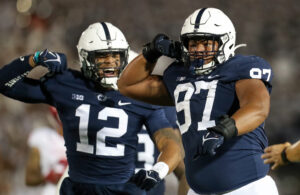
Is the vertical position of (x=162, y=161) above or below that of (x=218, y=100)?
below

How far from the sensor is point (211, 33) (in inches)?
121

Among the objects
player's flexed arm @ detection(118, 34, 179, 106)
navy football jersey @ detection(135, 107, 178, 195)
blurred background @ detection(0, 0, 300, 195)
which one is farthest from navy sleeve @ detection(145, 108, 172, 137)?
blurred background @ detection(0, 0, 300, 195)

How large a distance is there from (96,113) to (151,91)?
432 mm

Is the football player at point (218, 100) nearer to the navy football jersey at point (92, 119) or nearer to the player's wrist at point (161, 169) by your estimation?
the player's wrist at point (161, 169)

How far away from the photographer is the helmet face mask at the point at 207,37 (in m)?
3.05

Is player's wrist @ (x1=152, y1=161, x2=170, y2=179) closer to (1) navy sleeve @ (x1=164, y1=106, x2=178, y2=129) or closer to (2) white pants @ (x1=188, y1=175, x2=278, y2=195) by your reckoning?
(2) white pants @ (x1=188, y1=175, x2=278, y2=195)

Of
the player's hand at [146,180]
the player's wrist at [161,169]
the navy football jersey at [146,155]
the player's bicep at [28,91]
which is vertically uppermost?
the player's bicep at [28,91]

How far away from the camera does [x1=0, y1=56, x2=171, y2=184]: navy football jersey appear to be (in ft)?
11.7

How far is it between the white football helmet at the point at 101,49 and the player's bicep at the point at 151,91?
0.31 meters

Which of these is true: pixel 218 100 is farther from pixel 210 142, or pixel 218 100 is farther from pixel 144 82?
pixel 144 82

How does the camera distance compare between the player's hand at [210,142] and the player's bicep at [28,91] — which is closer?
the player's hand at [210,142]

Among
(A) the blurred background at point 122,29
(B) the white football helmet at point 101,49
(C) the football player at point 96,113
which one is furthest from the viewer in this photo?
(A) the blurred background at point 122,29

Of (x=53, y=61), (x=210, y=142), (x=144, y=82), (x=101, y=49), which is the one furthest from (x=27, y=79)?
(x=210, y=142)

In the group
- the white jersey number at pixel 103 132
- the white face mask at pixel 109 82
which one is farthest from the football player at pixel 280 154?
the white face mask at pixel 109 82
